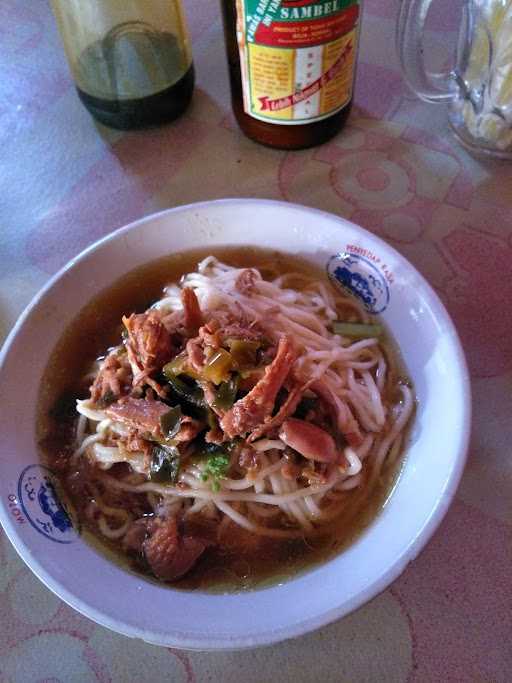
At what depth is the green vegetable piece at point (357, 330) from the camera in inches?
46.8

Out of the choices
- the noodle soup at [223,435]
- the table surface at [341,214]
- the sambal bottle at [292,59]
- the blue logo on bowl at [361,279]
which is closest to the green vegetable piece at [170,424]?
the noodle soup at [223,435]

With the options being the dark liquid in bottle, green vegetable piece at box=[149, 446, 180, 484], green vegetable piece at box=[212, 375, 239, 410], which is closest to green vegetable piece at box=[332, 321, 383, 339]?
green vegetable piece at box=[212, 375, 239, 410]

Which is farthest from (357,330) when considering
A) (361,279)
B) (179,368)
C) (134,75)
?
(134,75)

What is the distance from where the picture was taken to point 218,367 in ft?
3.18

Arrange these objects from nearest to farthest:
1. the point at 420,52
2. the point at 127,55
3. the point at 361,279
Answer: the point at 361,279, the point at 420,52, the point at 127,55

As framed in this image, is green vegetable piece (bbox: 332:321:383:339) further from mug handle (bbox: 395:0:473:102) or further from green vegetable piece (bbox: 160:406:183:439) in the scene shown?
mug handle (bbox: 395:0:473:102)

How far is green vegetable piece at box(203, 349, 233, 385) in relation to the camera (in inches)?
38.1

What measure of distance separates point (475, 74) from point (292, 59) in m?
0.50

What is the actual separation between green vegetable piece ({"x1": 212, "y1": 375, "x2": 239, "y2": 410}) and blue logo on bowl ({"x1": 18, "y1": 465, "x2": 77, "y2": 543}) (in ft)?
1.08

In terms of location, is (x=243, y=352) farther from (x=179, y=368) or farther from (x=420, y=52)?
(x=420, y=52)

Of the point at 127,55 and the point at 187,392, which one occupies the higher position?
the point at 127,55

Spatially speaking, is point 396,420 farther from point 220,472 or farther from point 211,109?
point 211,109

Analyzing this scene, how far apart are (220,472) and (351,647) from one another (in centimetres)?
36

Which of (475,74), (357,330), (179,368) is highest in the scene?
(475,74)
